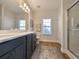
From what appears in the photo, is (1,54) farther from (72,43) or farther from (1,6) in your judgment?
(72,43)

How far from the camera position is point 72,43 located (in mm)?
4312

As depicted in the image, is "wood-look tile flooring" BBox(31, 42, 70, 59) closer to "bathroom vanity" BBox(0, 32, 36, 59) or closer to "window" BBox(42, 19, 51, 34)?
"bathroom vanity" BBox(0, 32, 36, 59)

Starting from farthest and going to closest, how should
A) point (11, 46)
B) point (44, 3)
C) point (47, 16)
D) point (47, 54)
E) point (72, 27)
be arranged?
1. point (47, 16)
2. point (44, 3)
3. point (72, 27)
4. point (47, 54)
5. point (11, 46)

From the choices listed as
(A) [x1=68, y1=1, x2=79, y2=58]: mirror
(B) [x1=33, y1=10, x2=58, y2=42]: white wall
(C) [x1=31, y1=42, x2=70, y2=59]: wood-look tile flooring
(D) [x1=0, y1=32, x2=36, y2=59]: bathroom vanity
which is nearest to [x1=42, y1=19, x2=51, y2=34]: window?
(B) [x1=33, y1=10, x2=58, y2=42]: white wall

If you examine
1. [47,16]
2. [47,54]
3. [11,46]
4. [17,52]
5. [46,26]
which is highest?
[47,16]

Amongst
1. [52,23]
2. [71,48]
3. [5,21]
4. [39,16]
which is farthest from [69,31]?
[39,16]

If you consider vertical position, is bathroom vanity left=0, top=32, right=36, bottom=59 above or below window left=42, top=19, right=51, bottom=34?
below

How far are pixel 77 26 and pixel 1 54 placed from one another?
11.7 feet

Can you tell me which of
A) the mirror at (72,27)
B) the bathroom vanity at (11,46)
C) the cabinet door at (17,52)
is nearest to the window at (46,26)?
the mirror at (72,27)

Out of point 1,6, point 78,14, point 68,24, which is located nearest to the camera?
point 1,6

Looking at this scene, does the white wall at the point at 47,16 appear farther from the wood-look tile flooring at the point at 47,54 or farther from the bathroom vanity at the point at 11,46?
the bathroom vanity at the point at 11,46

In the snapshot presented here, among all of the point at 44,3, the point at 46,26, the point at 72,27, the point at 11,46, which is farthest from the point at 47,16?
the point at 11,46

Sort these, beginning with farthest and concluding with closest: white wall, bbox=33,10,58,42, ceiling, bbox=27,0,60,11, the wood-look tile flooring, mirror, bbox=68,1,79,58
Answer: white wall, bbox=33,10,58,42, ceiling, bbox=27,0,60,11, mirror, bbox=68,1,79,58, the wood-look tile flooring

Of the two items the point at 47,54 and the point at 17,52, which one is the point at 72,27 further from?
the point at 17,52
